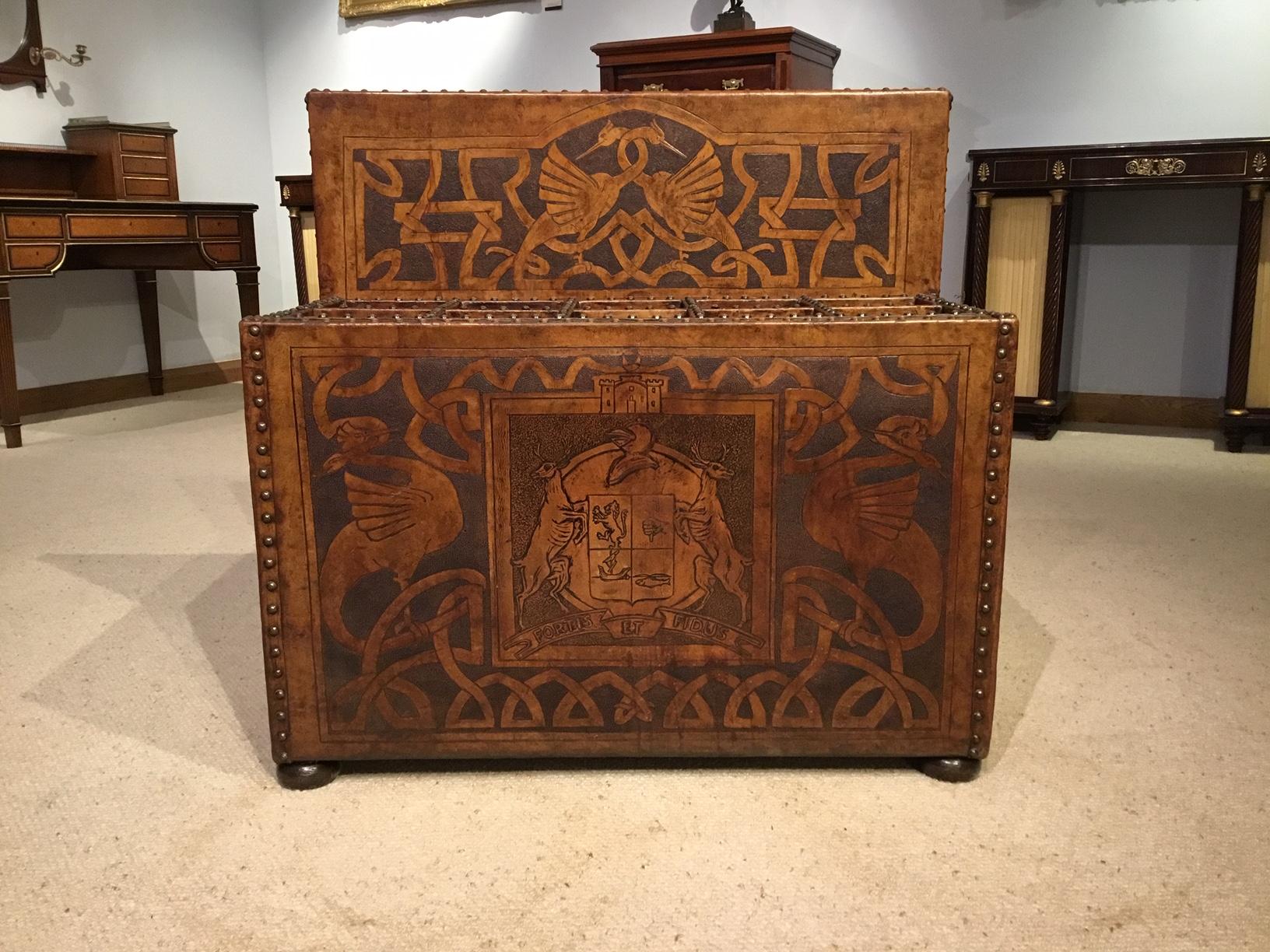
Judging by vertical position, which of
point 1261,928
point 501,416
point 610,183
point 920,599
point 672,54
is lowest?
point 1261,928

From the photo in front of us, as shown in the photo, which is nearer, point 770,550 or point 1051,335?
point 770,550

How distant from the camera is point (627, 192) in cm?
142

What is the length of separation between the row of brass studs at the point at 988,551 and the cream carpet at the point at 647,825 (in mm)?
110

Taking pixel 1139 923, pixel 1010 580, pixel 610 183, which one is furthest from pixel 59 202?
pixel 1139 923

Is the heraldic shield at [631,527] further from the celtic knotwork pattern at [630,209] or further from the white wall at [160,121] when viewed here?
the white wall at [160,121]

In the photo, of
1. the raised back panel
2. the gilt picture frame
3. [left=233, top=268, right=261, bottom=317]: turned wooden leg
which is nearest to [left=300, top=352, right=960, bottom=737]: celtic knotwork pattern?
the raised back panel

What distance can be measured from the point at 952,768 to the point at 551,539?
57cm

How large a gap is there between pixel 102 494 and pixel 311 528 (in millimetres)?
1956

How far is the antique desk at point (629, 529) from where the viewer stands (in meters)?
1.19

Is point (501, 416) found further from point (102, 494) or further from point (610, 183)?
point (102, 494)

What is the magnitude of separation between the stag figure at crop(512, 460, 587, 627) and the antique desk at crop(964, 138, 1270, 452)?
2.33 m

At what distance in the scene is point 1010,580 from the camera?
2.11m

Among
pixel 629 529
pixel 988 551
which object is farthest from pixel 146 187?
pixel 988 551

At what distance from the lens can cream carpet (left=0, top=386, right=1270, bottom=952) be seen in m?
1.02
